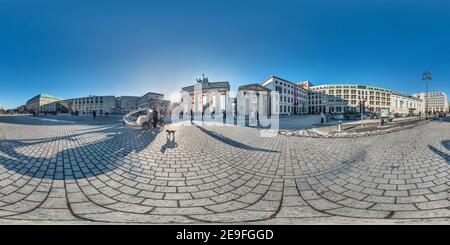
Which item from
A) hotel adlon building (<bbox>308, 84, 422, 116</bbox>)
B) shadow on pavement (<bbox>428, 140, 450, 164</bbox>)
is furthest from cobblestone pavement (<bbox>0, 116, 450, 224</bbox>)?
hotel adlon building (<bbox>308, 84, 422, 116</bbox>)

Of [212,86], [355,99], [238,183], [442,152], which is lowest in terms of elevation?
[238,183]

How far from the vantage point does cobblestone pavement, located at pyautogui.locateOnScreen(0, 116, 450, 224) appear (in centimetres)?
121

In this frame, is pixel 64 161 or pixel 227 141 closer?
pixel 64 161

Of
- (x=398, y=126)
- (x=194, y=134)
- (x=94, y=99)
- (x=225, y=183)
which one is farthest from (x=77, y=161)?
(x=398, y=126)

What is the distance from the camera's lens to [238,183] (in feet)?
5.05

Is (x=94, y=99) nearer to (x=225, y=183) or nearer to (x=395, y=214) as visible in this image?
(x=225, y=183)

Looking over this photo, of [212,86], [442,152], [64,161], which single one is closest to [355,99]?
[442,152]

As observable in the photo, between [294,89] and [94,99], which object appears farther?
[94,99]

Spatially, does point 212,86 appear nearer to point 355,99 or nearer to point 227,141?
point 227,141

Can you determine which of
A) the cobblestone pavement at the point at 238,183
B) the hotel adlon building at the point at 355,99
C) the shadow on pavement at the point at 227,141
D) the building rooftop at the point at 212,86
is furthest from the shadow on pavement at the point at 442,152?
the building rooftop at the point at 212,86

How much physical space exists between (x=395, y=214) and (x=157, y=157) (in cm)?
222

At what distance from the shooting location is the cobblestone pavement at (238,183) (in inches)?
47.8

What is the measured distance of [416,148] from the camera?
2.14 m
